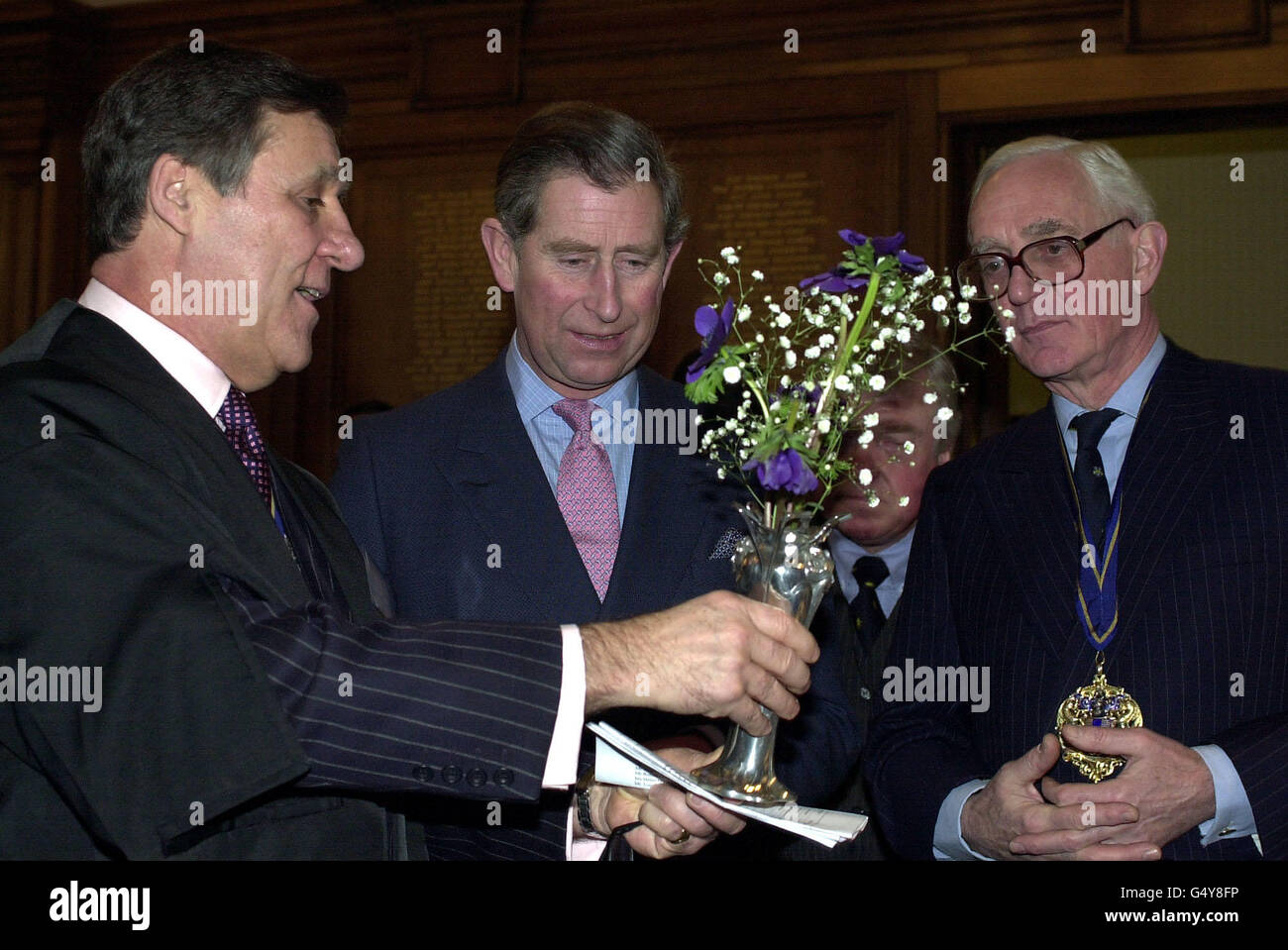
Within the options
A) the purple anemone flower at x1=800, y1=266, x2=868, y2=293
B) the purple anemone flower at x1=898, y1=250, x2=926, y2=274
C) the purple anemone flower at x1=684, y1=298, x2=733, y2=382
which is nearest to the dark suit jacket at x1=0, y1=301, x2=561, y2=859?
the purple anemone flower at x1=684, y1=298, x2=733, y2=382

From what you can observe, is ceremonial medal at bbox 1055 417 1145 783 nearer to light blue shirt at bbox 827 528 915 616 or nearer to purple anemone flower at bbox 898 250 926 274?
purple anemone flower at bbox 898 250 926 274

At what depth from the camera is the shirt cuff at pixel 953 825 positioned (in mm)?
2396

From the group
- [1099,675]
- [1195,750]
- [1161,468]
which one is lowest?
[1195,750]

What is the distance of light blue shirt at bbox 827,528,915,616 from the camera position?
3.67 m

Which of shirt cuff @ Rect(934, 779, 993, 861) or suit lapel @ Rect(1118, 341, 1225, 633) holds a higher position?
suit lapel @ Rect(1118, 341, 1225, 633)

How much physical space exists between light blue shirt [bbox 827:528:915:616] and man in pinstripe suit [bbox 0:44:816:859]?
1.76 meters

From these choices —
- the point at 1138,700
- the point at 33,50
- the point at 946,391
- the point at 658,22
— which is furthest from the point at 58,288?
the point at 1138,700

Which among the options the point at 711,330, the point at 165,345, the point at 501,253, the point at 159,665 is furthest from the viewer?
the point at 501,253

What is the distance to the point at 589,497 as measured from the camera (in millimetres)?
2641

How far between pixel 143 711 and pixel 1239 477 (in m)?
1.99

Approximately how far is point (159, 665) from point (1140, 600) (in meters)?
1.73

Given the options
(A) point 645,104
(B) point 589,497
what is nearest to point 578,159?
(B) point 589,497

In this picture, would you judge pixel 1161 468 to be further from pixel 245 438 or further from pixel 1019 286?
pixel 245 438

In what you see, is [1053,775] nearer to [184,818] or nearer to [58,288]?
[184,818]
